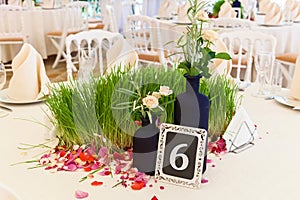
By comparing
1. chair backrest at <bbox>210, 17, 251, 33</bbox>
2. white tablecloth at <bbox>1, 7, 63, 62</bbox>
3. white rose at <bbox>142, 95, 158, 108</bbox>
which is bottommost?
white tablecloth at <bbox>1, 7, 63, 62</bbox>

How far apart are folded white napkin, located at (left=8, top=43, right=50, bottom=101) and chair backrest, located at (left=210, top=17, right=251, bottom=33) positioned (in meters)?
2.19

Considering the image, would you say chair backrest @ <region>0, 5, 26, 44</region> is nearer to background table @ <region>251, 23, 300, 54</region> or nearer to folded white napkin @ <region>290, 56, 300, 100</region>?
background table @ <region>251, 23, 300, 54</region>

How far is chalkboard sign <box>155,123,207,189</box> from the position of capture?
29.2 inches

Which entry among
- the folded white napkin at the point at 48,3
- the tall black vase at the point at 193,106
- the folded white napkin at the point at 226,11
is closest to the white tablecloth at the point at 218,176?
the tall black vase at the point at 193,106

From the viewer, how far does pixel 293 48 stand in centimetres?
329

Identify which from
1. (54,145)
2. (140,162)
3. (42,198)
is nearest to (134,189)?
(140,162)

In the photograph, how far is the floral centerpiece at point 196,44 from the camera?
742mm

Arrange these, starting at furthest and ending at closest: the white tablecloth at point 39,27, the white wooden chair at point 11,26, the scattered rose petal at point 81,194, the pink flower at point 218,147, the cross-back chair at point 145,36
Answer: the white tablecloth at point 39,27 → the white wooden chair at point 11,26 → the cross-back chair at point 145,36 → the pink flower at point 218,147 → the scattered rose petal at point 81,194

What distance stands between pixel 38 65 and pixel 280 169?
89 centimetres

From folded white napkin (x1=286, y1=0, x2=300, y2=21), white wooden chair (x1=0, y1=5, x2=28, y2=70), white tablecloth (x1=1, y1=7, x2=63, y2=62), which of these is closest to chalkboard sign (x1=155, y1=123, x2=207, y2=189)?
folded white napkin (x1=286, y1=0, x2=300, y2=21)

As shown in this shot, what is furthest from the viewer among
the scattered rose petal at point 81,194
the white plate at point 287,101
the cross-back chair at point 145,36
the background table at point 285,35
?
the cross-back chair at point 145,36

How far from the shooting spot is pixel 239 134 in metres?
0.93

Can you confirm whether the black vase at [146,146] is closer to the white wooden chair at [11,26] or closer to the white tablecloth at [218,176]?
the white tablecloth at [218,176]

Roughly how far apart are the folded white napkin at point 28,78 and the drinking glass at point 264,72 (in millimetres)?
784
